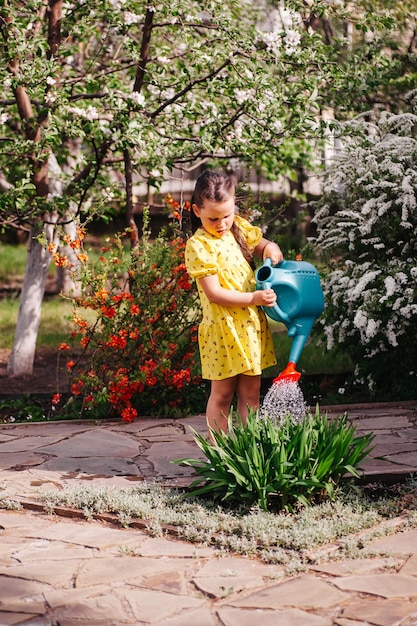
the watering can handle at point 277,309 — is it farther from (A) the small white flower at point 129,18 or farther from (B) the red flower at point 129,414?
(A) the small white flower at point 129,18

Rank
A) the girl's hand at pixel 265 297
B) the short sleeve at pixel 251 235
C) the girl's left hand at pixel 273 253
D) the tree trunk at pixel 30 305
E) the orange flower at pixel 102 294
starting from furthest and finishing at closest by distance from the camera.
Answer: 1. the tree trunk at pixel 30 305
2. the orange flower at pixel 102 294
3. the short sleeve at pixel 251 235
4. the girl's left hand at pixel 273 253
5. the girl's hand at pixel 265 297

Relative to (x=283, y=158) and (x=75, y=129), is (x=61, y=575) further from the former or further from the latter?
(x=283, y=158)

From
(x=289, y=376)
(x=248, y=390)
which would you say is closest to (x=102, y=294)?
(x=248, y=390)

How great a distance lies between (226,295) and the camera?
14.4 feet

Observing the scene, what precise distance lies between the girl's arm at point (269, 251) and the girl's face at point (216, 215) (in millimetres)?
250

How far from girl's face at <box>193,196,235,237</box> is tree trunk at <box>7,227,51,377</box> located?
272cm

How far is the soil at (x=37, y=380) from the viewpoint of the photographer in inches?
267

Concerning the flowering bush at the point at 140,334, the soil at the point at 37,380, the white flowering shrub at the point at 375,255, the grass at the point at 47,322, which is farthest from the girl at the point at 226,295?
the grass at the point at 47,322

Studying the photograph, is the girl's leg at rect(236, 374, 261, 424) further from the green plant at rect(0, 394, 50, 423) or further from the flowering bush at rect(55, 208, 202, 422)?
the green plant at rect(0, 394, 50, 423)

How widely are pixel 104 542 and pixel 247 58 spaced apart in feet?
12.7

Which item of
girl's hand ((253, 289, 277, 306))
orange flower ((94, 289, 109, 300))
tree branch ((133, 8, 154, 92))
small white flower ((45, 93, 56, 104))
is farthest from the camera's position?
tree branch ((133, 8, 154, 92))

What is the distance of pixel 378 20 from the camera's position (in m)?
6.53

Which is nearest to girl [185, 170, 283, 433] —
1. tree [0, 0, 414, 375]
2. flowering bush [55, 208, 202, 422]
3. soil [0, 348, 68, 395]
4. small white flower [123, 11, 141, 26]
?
flowering bush [55, 208, 202, 422]

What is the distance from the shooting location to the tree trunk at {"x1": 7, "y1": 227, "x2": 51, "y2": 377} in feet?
22.9
